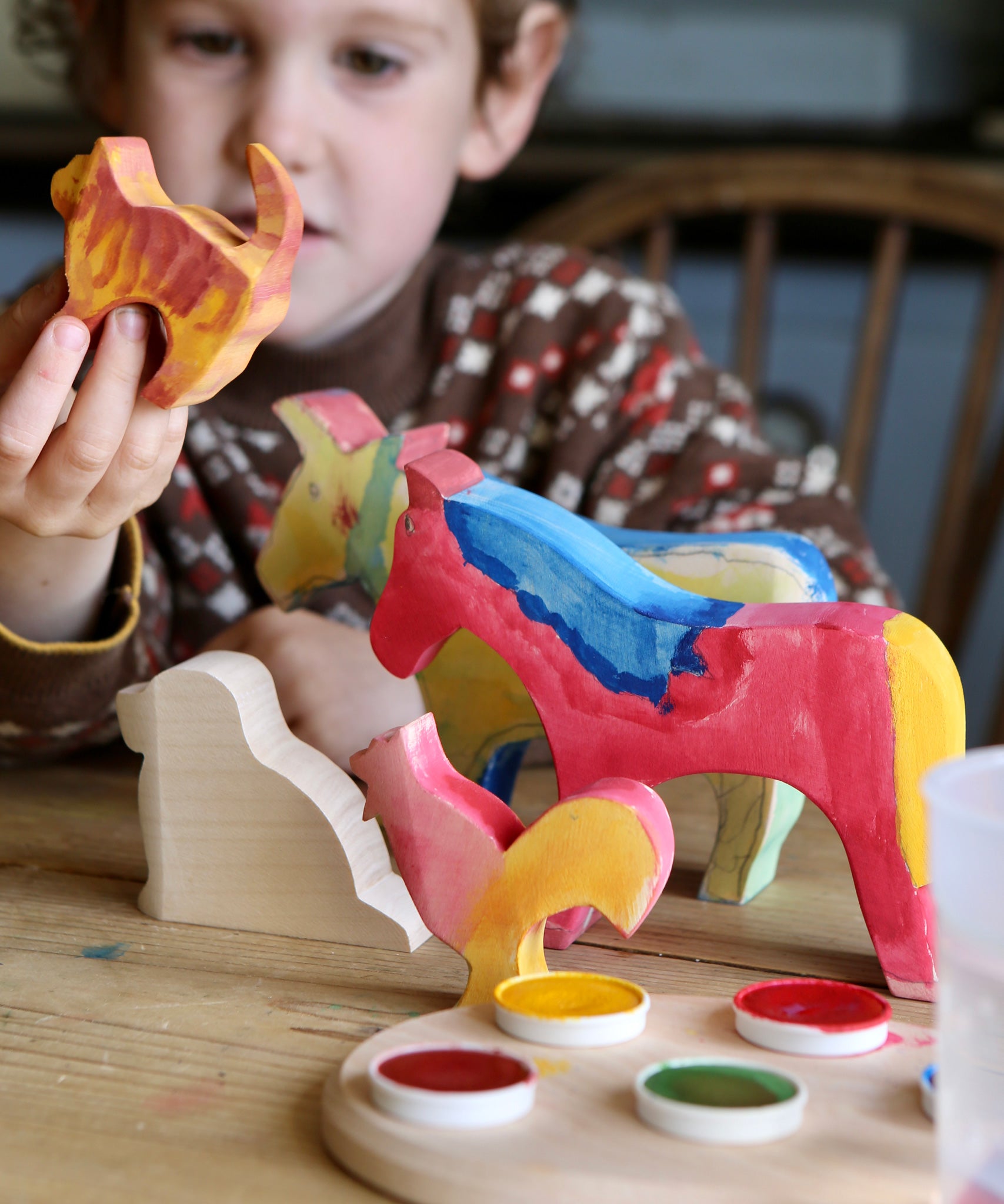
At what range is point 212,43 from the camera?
79 cm

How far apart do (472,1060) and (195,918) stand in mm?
159

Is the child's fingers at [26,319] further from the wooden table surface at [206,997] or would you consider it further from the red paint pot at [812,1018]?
the red paint pot at [812,1018]

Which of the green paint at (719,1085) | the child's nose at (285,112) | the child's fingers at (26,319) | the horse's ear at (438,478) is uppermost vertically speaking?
the child's nose at (285,112)

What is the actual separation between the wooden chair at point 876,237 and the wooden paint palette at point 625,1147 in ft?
2.61

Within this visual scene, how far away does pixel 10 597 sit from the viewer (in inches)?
22.8

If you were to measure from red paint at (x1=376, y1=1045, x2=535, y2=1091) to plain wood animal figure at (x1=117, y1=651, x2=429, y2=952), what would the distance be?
0.11 meters

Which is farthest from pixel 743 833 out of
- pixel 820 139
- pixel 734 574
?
pixel 820 139

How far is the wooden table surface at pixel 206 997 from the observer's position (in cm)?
27

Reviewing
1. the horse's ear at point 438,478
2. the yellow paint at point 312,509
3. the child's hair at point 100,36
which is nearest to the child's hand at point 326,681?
the yellow paint at point 312,509

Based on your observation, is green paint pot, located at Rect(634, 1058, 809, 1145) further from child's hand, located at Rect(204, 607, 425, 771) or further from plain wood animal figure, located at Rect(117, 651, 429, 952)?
child's hand, located at Rect(204, 607, 425, 771)

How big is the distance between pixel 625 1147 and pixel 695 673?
15 centimetres

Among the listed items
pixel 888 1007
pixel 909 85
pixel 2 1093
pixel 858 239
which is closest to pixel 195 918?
pixel 2 1093

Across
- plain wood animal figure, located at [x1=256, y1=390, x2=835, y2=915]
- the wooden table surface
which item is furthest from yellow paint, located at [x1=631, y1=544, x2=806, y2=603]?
the wooden table surface

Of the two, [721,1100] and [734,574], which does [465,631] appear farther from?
[721,1100]
